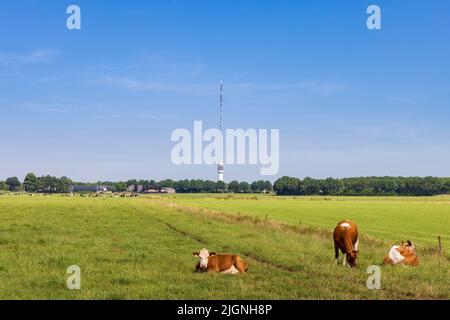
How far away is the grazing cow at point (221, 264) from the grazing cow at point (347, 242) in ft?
14.7

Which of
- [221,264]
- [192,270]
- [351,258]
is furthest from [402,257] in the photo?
[192,270]

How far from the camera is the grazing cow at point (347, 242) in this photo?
68.2ft

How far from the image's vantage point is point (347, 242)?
2142 cm

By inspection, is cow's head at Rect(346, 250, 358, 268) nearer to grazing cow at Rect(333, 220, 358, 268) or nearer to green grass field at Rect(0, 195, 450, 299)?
grazing cow at Rect(333, 220, 358, 268)

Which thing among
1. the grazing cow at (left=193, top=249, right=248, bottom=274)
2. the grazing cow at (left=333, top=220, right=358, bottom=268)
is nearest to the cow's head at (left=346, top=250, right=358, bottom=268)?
the grazing cow at (left=333, top=220, right=358, bottom=268)

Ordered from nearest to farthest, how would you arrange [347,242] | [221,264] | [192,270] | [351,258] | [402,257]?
[221,264], [192,270], [351,258], [402,257], [347,242]

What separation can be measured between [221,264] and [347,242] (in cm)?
559

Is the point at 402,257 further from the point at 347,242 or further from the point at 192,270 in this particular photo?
the point at 192,270

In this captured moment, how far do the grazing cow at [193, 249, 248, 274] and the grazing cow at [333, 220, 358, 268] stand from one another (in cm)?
447

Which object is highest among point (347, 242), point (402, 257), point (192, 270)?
point (347, 242)

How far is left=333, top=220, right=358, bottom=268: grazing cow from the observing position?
2080 cm
